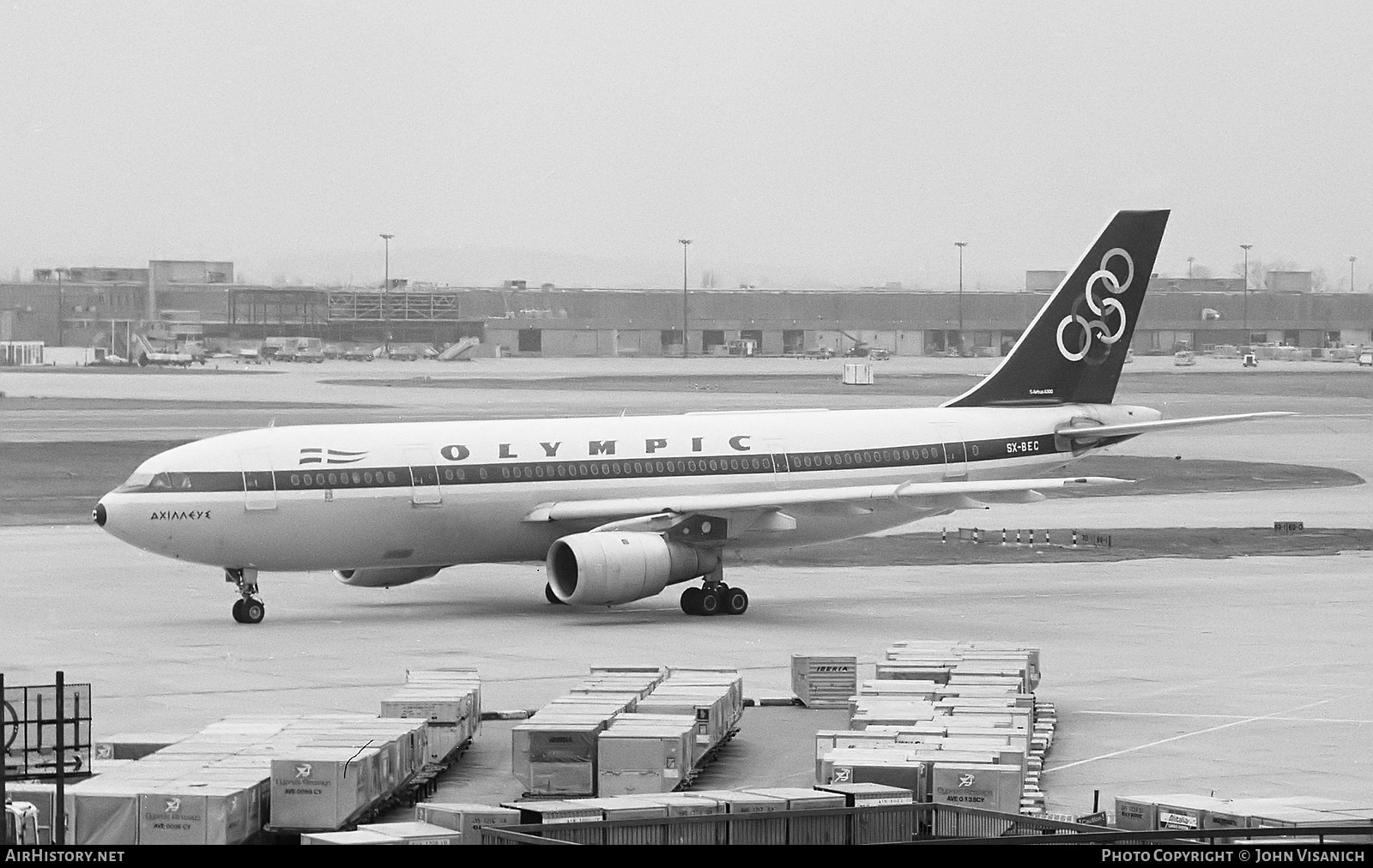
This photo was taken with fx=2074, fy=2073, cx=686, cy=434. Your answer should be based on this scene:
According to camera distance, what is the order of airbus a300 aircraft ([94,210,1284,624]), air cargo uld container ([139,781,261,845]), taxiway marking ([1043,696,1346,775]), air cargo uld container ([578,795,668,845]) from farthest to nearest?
airbus a300 aircraft ([94,210,1284,624]) → taxiway marking ([1043,696,1346,775]) → air cargo uld container ([139,781,261,845]) → air cargo uld container ([578,795,668,845])

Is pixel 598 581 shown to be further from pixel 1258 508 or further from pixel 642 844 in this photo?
pixel 1258 508

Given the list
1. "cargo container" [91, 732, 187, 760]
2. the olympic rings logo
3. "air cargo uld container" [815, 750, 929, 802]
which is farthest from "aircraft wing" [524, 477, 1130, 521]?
"air cargo uld container" [815, 750, 929, 802]

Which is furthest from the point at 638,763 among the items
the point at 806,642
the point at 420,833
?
the point at 806,642

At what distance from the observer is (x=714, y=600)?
4216 cm

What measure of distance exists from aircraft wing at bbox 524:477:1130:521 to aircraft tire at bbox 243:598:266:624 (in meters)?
5.68

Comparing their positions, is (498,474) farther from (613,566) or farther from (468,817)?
(468,817)

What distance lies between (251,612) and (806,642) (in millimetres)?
10812

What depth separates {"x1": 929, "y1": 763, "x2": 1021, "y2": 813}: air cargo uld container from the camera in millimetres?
22484

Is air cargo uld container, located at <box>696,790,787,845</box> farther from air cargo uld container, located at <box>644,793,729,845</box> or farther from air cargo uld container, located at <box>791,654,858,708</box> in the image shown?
air cargo uld container, located at <box>791,654,858,708</box>

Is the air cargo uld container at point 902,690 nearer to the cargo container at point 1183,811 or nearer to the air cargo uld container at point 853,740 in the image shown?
the air cargo uld container at point 853,740

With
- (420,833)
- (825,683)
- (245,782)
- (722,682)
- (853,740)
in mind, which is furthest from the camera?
(825,683)

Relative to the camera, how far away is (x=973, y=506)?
138ft

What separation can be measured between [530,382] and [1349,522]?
93409 millimetres
